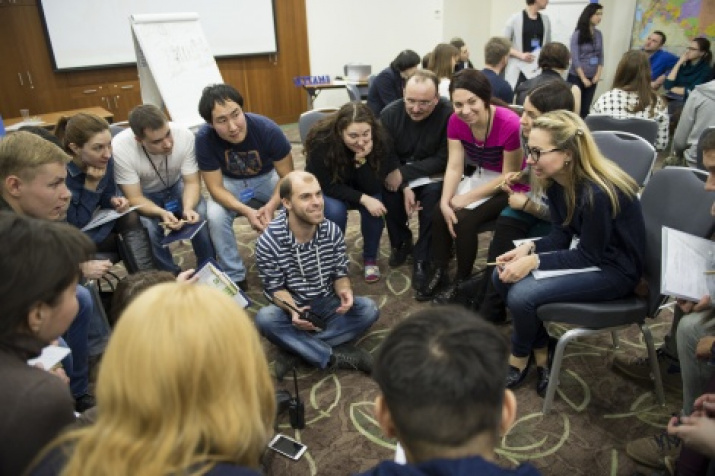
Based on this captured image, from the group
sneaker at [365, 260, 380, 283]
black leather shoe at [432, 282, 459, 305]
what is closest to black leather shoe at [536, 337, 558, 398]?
black leather shoe at [432, 282, 459, 305]

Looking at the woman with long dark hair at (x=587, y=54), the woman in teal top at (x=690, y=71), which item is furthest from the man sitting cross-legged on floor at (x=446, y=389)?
the woman in teal top at (x=690, y=71)

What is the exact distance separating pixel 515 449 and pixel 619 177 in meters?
1.04

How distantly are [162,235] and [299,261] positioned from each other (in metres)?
1.01

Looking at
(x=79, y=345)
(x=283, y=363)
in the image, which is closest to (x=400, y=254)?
(x=283, y=363)

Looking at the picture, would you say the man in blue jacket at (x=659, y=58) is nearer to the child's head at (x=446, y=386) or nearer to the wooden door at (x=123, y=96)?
the wooden door at (x=123, y=96)

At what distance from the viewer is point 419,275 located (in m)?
2.85

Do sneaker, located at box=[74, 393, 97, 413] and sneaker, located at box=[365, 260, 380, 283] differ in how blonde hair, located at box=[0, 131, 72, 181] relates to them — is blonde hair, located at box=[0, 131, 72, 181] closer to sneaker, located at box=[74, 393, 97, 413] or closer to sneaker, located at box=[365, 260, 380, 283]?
sneaker, located at box=[74, 393, 97, 413]

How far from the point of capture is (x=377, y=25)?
7293mm

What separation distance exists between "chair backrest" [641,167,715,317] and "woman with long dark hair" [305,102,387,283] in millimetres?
1388

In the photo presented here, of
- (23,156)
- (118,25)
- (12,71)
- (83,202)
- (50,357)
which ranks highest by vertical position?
(118,25)

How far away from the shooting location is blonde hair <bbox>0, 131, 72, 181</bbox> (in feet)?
6.17

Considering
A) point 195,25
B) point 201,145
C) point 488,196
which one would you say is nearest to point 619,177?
point 488,196

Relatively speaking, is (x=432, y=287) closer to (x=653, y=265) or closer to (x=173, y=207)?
(x=653, y=265)

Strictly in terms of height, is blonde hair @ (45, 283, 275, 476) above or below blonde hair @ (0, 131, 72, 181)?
below
